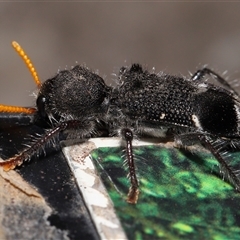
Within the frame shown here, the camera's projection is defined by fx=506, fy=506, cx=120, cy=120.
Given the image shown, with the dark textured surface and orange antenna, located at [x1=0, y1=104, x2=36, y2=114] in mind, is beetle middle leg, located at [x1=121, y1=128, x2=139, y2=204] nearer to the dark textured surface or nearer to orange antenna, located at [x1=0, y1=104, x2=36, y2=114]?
the dark textured surface

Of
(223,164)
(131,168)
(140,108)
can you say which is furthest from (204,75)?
(131,168)

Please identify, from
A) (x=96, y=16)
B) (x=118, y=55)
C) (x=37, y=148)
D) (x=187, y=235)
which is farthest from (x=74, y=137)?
(x=96, y=16)

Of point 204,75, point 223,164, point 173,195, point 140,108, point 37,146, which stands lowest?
point 173,195

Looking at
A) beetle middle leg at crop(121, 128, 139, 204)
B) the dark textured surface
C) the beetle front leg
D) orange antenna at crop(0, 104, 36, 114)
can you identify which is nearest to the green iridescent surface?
beetle middle leg at crop(121, 128, 139, 204)

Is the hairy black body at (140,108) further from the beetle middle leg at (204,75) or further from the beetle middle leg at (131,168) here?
the beetle middle leg at (204,75)

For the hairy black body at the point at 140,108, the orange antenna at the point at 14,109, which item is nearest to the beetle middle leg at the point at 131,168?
the hairy black body at the point at 140,108

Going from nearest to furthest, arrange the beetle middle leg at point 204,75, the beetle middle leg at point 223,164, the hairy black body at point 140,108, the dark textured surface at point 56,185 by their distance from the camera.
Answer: the dark textured surface at point 56,185 < the beetle middle leg at point 223,164 < the hairy black body at point 140,108 < the beetle middle leg at point 204,75

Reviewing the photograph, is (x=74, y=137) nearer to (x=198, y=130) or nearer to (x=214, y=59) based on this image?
(x=198, y=130)

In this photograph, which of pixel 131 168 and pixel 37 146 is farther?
pixel 37 146

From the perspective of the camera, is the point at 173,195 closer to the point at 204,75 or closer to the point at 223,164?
the point at 223,164
